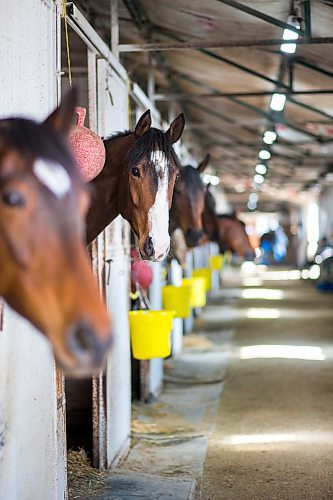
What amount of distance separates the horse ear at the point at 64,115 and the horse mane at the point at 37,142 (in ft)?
0.08

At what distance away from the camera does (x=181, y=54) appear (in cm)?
629

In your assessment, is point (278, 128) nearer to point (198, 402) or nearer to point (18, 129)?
point (198, 402)

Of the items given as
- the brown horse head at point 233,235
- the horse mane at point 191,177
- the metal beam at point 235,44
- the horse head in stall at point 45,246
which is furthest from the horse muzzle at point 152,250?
the brown horse head at point 233,235

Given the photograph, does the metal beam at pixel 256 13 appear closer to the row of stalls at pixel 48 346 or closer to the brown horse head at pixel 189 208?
the row of stalls at pixel 48 346

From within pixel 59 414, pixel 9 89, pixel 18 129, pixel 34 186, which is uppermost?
pixel 9 89

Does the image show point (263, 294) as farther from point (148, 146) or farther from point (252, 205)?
point (252, 205)

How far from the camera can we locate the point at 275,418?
4918 millimetres

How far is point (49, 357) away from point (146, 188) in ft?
2.72

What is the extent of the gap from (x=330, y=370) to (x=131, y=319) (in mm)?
2928

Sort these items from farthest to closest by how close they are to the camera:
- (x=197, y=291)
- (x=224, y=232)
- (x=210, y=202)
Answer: (x=224, y=232) < (x=210, y=202) < (x=197, y=291)

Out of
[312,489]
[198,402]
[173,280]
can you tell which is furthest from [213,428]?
[173,280]

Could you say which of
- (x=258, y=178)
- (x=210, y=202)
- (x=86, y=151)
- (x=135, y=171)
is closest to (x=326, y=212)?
(x=258, y=178)

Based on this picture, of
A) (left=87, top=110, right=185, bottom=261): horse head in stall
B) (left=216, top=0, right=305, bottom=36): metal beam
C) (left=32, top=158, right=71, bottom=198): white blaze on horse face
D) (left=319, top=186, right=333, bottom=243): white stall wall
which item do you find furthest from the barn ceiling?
(left=319, top=186, right=333, bottom=243): white stall wall

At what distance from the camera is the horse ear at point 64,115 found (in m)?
1.45
